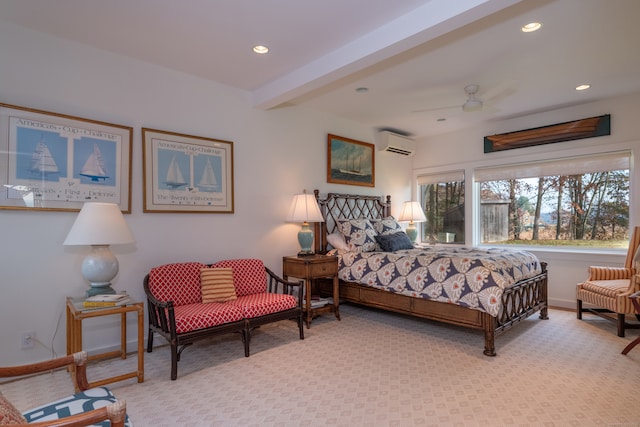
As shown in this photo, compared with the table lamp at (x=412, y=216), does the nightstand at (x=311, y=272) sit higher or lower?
lower

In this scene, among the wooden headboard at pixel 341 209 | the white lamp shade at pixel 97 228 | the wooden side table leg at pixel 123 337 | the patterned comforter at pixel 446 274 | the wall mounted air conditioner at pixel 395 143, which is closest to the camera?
the white lamp shade at pixel 97 228

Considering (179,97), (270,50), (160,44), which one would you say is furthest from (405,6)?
(179,97)

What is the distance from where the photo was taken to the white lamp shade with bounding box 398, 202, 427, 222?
19.2 ft

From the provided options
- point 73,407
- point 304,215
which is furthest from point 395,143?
point 73,407

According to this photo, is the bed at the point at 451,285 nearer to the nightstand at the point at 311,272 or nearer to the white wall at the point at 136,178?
the nightstand at the point at 311,272

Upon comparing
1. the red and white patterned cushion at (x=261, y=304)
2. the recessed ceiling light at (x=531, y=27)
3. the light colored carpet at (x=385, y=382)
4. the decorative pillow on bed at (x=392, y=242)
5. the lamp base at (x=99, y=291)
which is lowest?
the light colored carpet at (x=385, y=382)

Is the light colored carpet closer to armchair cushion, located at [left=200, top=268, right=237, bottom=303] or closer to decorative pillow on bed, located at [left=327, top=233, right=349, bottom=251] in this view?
armchair cushion, located at [left=200, top=268, right=237, bottom=303]

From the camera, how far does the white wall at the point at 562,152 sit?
434 cm

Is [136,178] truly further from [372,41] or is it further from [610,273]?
[610,273]

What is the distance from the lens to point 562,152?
15.8 ft

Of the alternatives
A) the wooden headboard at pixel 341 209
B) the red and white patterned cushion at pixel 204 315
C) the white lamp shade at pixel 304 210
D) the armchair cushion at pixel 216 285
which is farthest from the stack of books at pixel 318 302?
the red and white patterned cushion at pixel 204 315

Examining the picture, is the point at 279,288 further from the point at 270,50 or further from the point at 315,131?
the point at 270,50

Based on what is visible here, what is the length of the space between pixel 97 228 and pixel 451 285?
3.12 m

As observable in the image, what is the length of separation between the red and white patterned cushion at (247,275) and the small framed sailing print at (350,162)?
186 cm
